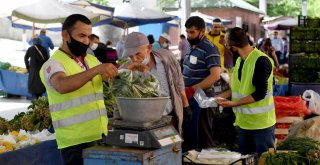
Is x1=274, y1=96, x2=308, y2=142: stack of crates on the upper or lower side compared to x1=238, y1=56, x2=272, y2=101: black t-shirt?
lower

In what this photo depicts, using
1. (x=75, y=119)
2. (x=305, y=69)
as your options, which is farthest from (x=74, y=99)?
(x=305, y=69)

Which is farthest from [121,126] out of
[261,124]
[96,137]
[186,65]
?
[186,65]

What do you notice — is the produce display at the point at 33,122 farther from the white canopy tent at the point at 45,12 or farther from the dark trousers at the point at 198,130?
the white canopy tent at the point at 45,12

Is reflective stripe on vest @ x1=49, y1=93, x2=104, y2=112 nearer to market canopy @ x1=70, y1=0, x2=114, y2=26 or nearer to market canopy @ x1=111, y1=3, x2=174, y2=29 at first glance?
market canopy @ x1=70, y1=0, x2=114, y2=26

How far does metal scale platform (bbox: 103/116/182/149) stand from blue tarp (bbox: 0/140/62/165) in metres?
1.47

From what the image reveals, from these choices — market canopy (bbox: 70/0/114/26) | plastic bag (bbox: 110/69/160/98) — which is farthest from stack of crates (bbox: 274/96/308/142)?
market canopy (bbox: 70/0/114/26)

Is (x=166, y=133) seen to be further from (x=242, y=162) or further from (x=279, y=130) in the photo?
(x=279, y=130)

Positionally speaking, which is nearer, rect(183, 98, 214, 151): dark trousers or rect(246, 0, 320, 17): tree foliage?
rect(183, 98, 214, 151): dark trousers

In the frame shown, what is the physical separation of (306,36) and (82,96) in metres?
7.40

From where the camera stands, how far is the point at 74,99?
4.21 metres

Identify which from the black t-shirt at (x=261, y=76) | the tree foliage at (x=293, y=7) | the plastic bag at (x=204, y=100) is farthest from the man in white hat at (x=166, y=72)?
the tree foliage at (x=293, y=7)

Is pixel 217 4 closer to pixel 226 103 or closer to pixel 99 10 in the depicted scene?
pixel 99 10

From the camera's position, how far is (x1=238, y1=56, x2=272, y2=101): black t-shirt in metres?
5.30

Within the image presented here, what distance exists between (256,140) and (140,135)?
179cm
